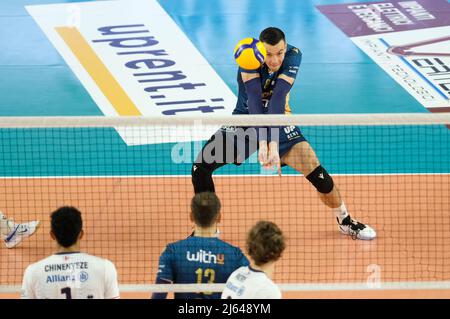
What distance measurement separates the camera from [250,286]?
22.3ft

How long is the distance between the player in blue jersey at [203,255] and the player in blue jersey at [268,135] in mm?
3161

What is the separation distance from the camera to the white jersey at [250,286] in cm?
674

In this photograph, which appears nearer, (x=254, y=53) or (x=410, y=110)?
(x=254, y=53)

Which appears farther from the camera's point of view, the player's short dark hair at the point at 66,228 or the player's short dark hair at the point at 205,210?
the player's short dark hair at the point at 205,210

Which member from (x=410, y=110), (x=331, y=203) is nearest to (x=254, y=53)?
(x=331, y=203)

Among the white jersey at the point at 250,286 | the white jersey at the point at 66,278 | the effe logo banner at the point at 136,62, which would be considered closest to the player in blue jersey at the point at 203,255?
the white jersey at the point at 250,286

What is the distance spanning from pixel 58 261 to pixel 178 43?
11.7m

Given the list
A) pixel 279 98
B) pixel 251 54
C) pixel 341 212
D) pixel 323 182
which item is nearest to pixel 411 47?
pixel 341 212

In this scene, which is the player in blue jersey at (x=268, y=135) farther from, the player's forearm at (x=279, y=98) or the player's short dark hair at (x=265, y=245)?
the player's short dark hair at (x=265, y=245)

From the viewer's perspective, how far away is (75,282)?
23.2 feet

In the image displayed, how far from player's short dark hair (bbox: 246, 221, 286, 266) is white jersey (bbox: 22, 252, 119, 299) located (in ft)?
4.06

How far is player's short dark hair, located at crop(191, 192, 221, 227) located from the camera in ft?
24.6

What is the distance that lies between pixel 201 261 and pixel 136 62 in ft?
34.4
